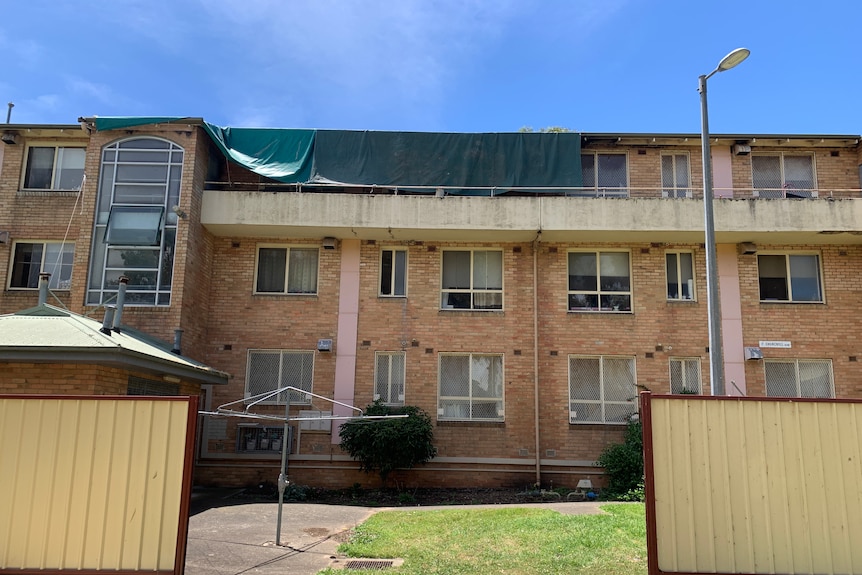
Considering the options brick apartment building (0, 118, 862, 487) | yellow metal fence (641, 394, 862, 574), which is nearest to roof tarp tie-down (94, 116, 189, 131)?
brick apartment building (0, 118, 862, 487)

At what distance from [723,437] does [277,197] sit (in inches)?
519

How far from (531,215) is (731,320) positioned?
573cm

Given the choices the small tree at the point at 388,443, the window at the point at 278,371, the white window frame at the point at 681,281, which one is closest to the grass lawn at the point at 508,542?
the small tree at the point at 388,443

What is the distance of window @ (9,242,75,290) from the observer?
17641mm

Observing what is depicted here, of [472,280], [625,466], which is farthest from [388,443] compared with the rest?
[625,466]

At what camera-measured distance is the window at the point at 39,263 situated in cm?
1764

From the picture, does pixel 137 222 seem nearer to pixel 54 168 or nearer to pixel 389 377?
pixel 54 168

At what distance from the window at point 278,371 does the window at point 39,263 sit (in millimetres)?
5229

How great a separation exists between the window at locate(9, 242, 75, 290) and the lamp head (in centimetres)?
1555

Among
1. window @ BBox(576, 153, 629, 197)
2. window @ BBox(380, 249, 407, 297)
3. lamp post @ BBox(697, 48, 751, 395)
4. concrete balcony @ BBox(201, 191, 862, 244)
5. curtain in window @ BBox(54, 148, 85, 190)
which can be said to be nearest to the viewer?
lamp post @ BBox(697, 48, 751, 395)

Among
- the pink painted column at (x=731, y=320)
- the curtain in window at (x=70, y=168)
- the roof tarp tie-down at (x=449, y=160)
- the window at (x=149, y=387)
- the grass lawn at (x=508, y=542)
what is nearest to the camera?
the grass lawn at (x=508, y=542)

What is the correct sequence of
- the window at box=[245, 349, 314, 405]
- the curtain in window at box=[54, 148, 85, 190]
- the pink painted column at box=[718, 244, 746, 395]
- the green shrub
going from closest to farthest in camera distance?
Answer: 1. the green shrub
2. the pink painted column at box=[718, 244, 746, 395]
3. the window at box=[245, 349, 314, 405]
4. the curtain in window at box=[54, 148, 85, 190]

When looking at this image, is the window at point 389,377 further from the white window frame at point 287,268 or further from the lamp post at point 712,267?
the lamp post at point 712,267

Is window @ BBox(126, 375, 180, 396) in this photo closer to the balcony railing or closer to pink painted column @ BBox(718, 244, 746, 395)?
the balcony railing
